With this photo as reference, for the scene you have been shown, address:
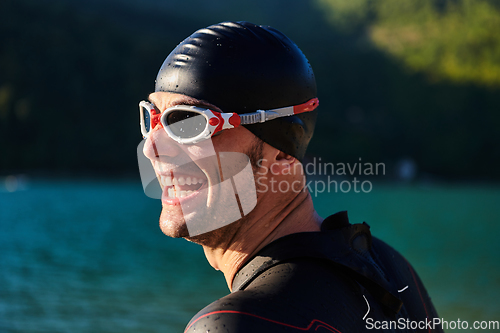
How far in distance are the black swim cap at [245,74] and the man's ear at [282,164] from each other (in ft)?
0.11

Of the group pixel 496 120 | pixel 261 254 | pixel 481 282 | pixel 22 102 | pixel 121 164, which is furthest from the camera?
pixel 496 120

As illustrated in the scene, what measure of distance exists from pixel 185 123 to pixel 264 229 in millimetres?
696

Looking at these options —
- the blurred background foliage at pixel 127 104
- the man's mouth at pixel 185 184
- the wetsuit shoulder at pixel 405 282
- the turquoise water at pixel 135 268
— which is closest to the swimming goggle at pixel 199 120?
the man's mouth at pixel 185 184

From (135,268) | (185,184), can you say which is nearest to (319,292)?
(185,184)

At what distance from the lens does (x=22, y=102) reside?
5930 inches

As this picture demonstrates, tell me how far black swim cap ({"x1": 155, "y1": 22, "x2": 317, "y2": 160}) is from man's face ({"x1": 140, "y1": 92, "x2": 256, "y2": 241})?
0.09 m

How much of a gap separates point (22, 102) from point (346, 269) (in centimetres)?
16381

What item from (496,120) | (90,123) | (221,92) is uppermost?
(221,92)

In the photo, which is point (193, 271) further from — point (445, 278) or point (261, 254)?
point (261, 254)

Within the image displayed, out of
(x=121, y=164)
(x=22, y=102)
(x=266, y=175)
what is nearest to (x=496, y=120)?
(x=121, y=164)

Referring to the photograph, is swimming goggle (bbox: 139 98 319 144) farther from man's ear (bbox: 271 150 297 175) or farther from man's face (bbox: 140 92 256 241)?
man's ear (bbox: 271 150 297 175)

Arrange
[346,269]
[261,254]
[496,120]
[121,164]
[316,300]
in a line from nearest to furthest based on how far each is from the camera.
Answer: [316,300] → [346,269] → [261,254] → [121,164] → [496,120]

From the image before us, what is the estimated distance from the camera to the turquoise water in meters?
24.5

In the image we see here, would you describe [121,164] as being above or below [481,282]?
below
